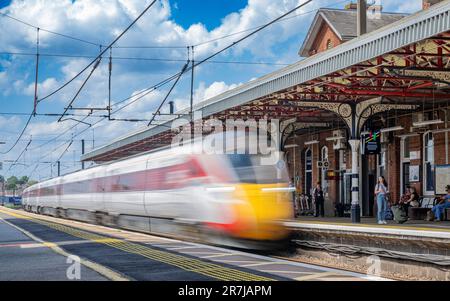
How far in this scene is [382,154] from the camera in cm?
3009

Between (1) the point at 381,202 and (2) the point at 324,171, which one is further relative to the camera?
(2) the point at 324,171

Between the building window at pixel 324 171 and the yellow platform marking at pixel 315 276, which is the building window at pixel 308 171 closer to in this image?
the building window at pixel 324 171

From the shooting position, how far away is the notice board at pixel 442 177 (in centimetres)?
2497

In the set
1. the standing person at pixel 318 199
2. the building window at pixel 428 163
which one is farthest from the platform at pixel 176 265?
the standing person at pixel 318 199

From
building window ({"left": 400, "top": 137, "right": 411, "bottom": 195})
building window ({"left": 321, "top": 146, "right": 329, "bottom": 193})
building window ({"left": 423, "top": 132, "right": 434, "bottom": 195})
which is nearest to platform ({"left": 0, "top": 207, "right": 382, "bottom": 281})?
building window ({"left": 423, "top": 132, "right": 434, "bottom": 195})

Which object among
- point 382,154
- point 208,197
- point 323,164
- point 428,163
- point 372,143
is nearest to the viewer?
point 208,197

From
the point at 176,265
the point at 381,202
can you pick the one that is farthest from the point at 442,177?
the point at 176,265

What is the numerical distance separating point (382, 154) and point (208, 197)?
15.4m

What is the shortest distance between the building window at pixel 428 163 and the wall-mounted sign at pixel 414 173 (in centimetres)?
32

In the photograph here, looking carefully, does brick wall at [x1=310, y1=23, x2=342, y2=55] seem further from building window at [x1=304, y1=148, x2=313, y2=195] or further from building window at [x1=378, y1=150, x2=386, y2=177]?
building window at [x1=378, y1=150, x2=386, y2=177]

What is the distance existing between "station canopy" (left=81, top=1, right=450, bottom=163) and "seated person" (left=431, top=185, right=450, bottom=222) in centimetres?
325

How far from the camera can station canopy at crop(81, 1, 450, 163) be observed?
16506 millimetres

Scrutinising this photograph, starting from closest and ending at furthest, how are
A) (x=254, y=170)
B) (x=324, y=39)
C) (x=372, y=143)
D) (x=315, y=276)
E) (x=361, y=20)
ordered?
(x=315, y=276), (x=254, y=170), (x=372, y=143), (x=361, y=20), (x=324, y=39)

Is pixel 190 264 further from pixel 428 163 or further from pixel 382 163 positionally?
pixel 382 163
